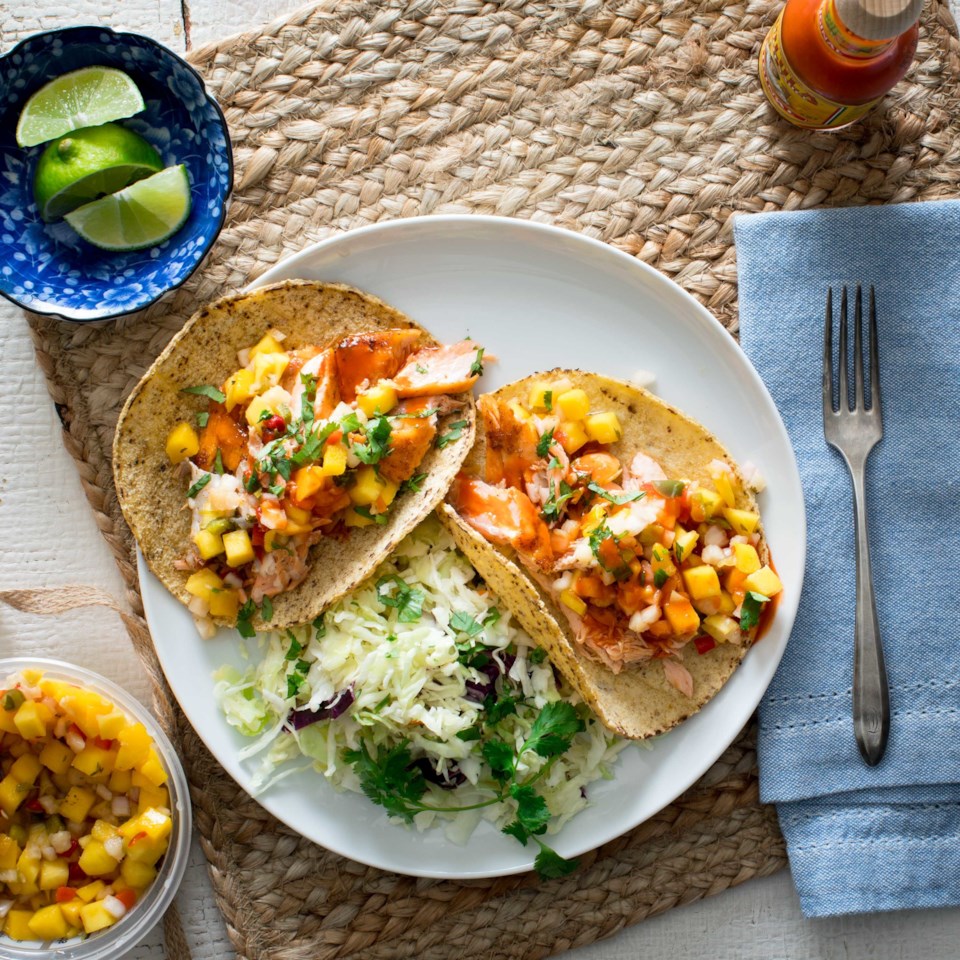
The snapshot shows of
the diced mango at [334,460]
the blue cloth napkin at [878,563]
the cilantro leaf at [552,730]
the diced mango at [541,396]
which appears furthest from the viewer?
the blue cloth napkin at [878,563]

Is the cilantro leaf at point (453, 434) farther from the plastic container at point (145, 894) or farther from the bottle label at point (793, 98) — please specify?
the bottle label at point (793, 98)

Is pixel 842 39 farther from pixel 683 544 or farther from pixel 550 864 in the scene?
pixel 550 864

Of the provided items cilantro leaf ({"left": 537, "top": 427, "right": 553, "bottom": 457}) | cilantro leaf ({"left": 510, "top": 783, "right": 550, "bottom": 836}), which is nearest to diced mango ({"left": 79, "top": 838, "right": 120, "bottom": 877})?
cilantro leaf ({"left": 510, "top": 783, "right": 550, "bottom": 836})

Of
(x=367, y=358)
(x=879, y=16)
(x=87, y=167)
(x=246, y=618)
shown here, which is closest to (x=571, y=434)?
(x=367, y=358)

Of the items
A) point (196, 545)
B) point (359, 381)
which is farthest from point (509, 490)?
point (196, 545)

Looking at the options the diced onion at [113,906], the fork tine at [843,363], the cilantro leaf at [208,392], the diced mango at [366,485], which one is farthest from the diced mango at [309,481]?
the fork tine at [843,363]

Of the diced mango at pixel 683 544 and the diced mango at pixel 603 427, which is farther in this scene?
the diced mango at pixel 603 427

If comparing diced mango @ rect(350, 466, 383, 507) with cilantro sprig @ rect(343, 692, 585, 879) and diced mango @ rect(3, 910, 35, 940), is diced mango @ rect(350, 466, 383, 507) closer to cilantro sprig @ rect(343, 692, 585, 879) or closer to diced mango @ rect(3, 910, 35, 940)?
cilantro sprig @ rect(343, 692, 585, 879)
